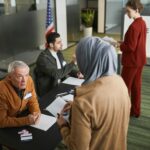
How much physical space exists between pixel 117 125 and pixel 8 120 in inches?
36.4

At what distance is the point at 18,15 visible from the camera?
5.07 m

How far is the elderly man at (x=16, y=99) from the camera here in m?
1.89

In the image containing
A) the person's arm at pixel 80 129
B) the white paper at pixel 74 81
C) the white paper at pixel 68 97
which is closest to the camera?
the person's arm at pixel 80 129

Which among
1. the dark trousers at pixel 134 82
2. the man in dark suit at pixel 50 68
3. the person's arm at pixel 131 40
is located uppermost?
the person's arm at pixel 131 40

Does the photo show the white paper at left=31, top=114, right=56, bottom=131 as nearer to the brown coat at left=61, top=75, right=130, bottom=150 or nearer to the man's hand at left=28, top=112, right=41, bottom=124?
the man's hand at left=28, top=112, right=41, bottom=124

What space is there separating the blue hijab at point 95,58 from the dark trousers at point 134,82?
174 centimetres

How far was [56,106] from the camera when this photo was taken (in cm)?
216

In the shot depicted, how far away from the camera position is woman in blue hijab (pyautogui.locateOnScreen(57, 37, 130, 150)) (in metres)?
1.20

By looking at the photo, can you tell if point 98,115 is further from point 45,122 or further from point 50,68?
point 50,68

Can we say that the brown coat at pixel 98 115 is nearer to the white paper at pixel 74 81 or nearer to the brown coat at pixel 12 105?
the brown coat at pixel 12 105

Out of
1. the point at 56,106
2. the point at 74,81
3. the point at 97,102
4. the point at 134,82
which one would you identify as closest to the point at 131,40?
the point at 134,82

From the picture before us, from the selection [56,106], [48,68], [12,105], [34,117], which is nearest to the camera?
[34,117]

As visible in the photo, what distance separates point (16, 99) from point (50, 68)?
779 mm

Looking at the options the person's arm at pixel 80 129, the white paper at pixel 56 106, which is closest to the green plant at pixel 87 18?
the white paper at pixel 56 106
